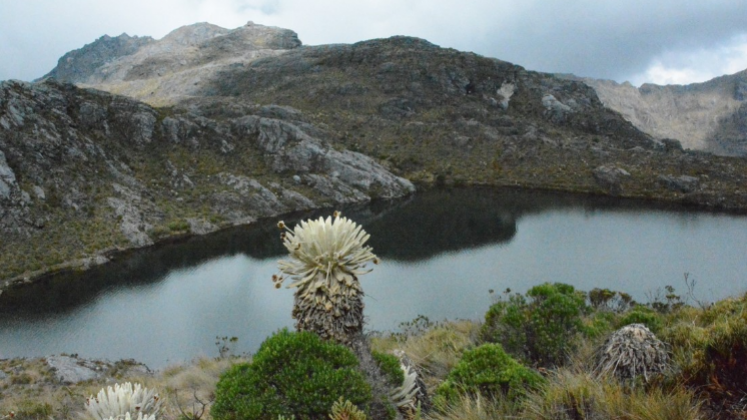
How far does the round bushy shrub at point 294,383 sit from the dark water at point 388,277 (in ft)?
53.4

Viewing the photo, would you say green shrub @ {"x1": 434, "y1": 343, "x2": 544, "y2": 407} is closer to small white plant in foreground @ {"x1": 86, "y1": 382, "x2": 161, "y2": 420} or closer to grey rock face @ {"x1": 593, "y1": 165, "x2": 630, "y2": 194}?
small white plant in foreground @ {"x1": 86, "y1": 382, "x2": 161, "y2": 420}

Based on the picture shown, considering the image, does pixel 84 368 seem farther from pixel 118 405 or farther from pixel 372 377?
pixel 372 377

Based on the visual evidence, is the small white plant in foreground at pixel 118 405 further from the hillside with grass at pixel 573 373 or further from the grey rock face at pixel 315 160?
the grey rock face at pixel 315 160

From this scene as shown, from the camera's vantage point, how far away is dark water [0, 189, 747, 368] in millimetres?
21172

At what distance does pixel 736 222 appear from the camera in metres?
38.7

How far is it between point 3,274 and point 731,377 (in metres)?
35.7

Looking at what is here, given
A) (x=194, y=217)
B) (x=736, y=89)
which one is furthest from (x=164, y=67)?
(x=736, y=89)

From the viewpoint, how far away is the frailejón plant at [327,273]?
13.0ft

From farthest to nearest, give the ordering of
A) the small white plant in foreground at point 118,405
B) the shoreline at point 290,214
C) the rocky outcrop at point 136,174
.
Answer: the rocky outcrop at point 136,174 → the shoreline at point 290,214 → the small white plant in foreground at point 118,405

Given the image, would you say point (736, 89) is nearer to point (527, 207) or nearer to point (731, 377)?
point (527, 207)

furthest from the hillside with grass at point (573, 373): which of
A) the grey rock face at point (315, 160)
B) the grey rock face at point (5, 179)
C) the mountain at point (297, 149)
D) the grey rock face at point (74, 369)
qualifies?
the grey rock face at point (315, 160)

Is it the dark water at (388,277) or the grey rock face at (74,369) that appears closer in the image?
the grey rock face at (74,369)

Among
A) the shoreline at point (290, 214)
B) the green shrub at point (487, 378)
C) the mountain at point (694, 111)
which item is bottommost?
the shoreline at point (290, 214)

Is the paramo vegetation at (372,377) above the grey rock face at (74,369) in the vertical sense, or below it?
above
